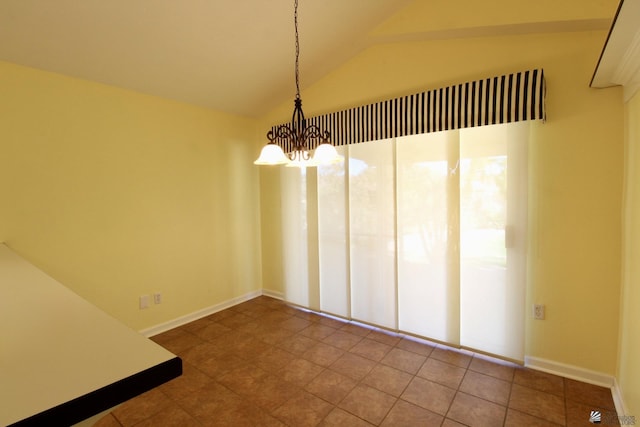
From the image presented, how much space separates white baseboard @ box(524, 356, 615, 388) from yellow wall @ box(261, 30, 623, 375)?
39 mm

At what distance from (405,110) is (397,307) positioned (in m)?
1.96

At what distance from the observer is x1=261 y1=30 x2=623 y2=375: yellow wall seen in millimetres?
2072

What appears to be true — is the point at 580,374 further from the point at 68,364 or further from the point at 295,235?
the point at 68,364

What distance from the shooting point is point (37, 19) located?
1.97m

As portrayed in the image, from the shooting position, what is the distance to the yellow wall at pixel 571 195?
207 cm

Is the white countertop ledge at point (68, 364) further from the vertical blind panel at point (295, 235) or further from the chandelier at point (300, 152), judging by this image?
the vertical blind panel at point (295, 235)

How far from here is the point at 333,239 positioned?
347 centimetres

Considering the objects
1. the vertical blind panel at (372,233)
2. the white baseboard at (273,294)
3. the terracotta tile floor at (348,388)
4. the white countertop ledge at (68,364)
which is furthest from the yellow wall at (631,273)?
the white baseboard at (273,294)

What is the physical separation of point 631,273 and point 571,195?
620mm

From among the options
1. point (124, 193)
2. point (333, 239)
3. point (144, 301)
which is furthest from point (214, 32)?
point (144, 301)

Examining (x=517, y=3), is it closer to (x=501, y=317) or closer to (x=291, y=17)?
(x=291, y=17)

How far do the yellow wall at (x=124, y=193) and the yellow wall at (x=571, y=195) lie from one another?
294 centimetres

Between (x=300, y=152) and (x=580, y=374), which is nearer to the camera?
(x=300, y=152)

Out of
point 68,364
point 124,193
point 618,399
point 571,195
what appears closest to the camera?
point 68,364
